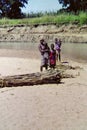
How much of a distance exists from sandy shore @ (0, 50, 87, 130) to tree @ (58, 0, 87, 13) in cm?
5231

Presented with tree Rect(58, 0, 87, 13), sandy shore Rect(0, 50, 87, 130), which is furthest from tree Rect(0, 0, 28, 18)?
sandy shore Rect(0, 50, 87, 130)

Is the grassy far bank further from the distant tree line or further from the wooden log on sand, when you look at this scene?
the wooden log on sand

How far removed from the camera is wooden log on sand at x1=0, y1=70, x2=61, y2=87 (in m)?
14.5

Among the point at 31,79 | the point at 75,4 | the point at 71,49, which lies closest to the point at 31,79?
the point at 31,79

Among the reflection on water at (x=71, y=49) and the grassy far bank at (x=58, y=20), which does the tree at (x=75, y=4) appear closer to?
the grassy far bank at (x=58, y=20)

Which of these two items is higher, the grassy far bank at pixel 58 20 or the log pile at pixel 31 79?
the log pile at pixel 31 79

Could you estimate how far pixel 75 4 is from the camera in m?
68.8

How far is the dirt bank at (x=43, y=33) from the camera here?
5120cm

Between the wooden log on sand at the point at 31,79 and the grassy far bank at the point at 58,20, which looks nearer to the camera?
the wooden log on sand at the point at 31,79

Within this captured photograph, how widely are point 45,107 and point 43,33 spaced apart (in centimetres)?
4607

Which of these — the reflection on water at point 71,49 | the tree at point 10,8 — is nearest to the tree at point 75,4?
the tree at point 10,8

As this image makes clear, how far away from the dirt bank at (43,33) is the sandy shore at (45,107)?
→ 3461 centimetres

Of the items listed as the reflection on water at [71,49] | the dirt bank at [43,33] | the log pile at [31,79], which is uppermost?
the log pile at [31,79]

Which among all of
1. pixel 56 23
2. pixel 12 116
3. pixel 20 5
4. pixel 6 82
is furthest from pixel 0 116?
pixel 20 5
